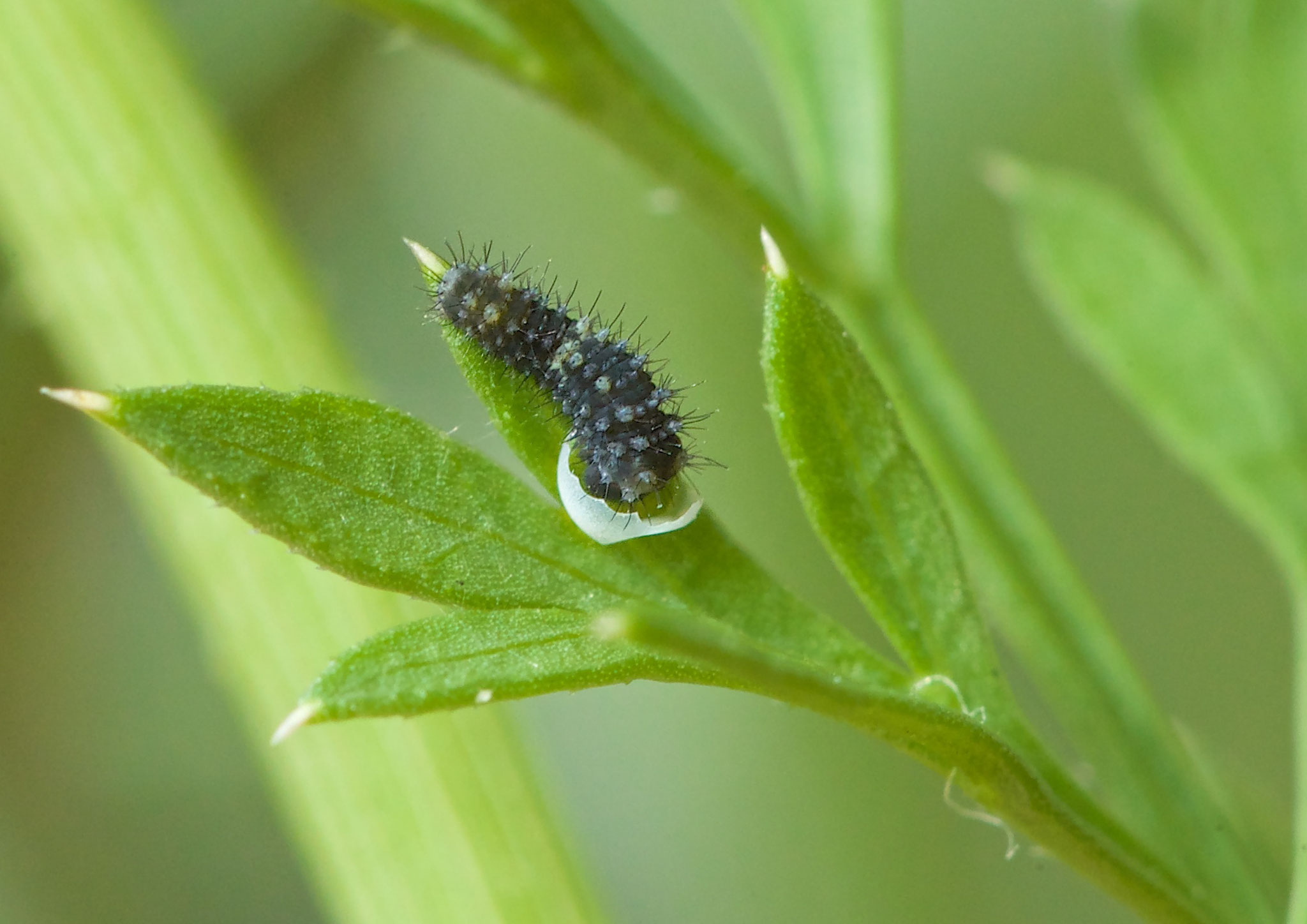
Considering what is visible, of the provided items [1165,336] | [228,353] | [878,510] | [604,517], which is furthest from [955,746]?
[228,353]

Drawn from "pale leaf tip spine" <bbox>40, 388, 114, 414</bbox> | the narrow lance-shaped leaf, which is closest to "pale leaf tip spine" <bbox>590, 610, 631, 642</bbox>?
the narrow lance-shaped leaf

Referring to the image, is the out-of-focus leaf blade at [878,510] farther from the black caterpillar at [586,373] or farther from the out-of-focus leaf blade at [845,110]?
the out-of-focus leaf blade at [845,110]

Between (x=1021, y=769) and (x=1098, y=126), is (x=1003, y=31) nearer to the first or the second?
(x=1098, y=126)

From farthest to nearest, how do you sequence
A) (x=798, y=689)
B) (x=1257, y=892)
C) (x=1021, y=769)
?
(x=1257, y=892) < (x=1021, y=769) < (x=798, y=689)

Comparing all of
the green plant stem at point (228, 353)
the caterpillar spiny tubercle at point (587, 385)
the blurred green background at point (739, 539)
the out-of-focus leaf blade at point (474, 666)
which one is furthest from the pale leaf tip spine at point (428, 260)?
the blurred green background at point (739, 539)

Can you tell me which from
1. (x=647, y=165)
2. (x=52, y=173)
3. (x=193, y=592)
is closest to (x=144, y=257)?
(x=52, y=173)

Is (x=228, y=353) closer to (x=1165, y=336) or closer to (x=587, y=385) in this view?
(x=587, y=385)

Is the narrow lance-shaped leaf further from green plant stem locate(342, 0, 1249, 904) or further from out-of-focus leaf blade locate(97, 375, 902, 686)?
green plant stem locate(342, 0, 1249, 904)
